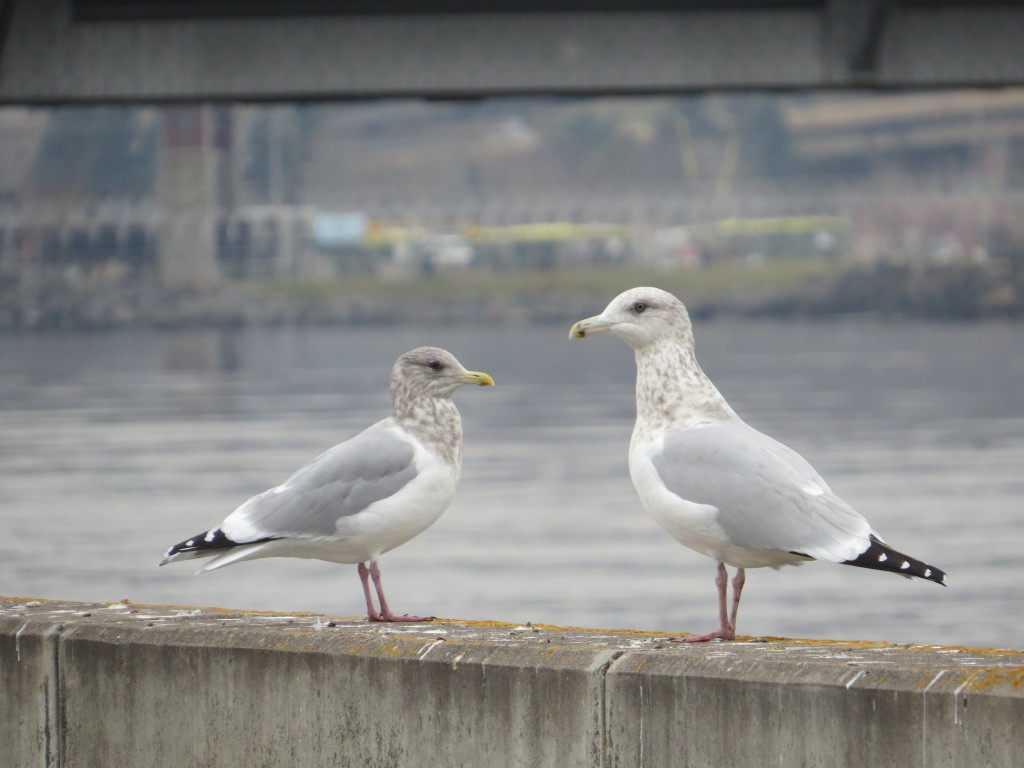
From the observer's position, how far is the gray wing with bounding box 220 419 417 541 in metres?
5.14

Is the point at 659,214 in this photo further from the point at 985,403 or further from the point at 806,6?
the point at 806,6

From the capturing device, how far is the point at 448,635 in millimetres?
4773

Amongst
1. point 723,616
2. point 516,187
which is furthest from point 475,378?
point 516,187

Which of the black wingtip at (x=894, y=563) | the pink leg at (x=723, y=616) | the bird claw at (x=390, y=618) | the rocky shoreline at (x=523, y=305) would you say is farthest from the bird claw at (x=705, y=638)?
the rocky shoreline at (x=523, y=305)

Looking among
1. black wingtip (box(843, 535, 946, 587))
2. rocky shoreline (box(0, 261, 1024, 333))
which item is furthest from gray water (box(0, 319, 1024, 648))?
rocky shoreline (box(0, 261, 1024, 333))

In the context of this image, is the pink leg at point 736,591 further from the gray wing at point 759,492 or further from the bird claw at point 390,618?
the bird claw at point 390,618

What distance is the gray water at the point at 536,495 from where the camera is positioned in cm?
1883

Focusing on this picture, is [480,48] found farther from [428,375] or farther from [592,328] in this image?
[592,328]

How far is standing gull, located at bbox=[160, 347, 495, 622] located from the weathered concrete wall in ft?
0.79

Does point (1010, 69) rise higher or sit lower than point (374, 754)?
higher

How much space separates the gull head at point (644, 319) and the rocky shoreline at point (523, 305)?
5205 inches

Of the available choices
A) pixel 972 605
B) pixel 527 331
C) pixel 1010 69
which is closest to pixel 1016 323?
pixel 527 331

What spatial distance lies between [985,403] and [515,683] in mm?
53202

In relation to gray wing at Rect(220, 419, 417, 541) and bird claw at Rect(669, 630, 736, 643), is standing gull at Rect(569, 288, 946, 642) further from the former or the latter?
gray wing at Rect(220, 419, 417, 541)
